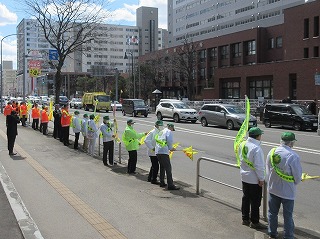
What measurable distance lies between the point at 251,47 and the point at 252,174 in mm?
54843

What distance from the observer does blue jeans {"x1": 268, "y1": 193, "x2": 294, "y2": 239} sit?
5316mm

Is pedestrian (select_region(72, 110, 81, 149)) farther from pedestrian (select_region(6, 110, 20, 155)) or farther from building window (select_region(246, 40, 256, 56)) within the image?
building window (select_region(246, 40, 256, 56))

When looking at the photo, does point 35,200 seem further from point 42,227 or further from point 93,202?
point 42,227

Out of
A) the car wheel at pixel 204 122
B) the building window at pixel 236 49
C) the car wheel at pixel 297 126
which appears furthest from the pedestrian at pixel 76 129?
the building window at pixel 236 49

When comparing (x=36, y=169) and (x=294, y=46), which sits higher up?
(x=294, y=46)

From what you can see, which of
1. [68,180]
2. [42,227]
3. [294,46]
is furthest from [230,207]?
[294,46]

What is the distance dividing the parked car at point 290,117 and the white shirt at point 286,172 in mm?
20302

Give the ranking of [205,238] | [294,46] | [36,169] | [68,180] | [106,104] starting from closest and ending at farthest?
[205,238], [68,180], [36,169], [294,46], [106,104]

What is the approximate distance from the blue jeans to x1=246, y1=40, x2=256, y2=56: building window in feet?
178

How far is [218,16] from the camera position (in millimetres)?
92312

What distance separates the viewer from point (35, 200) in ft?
26.2

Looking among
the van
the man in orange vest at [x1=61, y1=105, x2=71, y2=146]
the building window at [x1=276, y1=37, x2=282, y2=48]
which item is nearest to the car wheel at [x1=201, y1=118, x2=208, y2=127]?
the van

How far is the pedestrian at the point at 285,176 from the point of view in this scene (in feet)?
17.1

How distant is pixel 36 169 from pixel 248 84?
138ft
